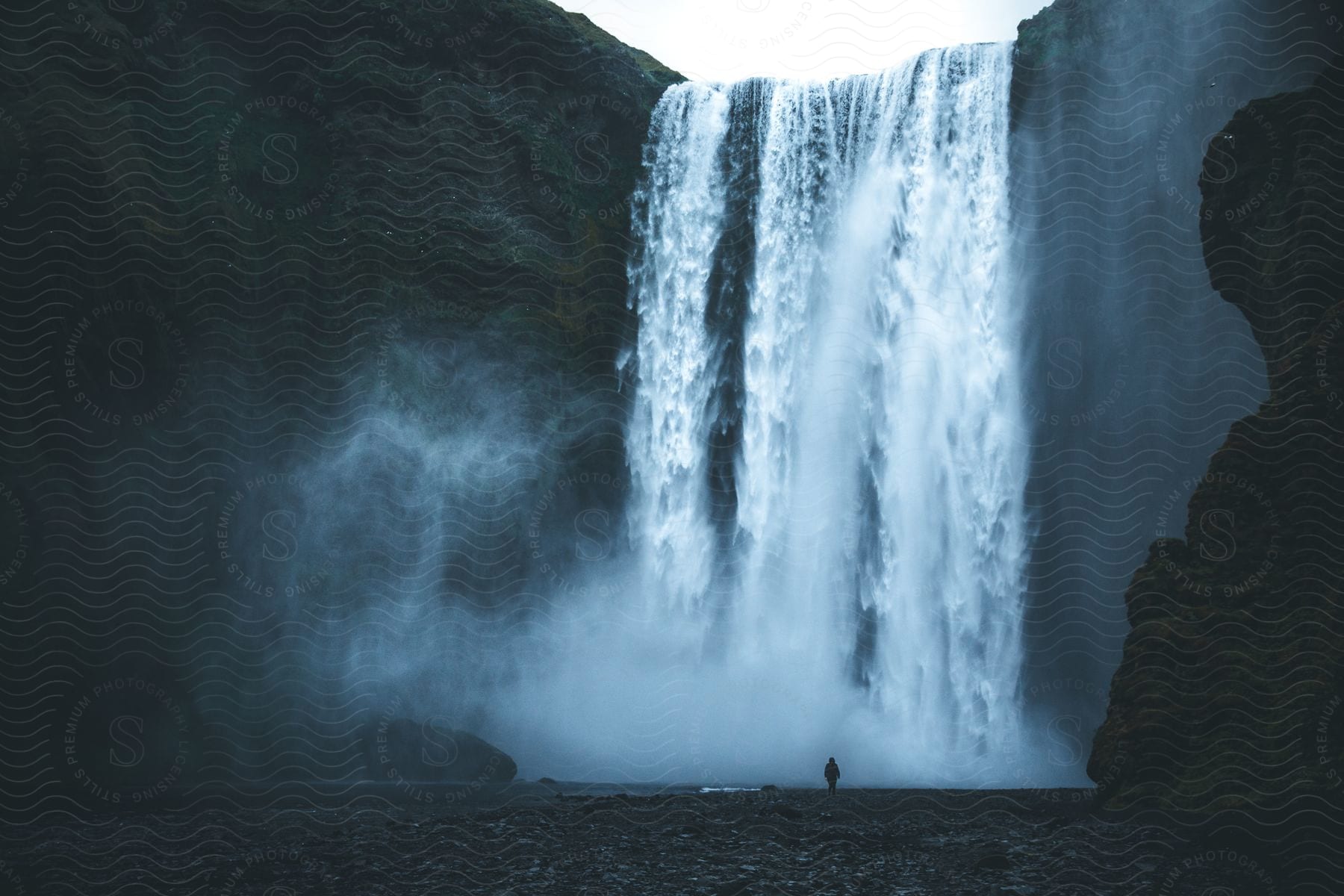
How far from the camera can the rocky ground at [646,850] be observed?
45.8 feet

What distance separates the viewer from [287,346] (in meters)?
27.7

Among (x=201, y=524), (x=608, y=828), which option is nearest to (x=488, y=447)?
(x=201, y=524)

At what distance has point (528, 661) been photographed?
29.0 meters

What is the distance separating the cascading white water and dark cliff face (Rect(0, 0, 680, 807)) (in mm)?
2573

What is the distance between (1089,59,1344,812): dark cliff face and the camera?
15.7m

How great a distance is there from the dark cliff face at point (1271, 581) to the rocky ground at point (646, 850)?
1.38m
